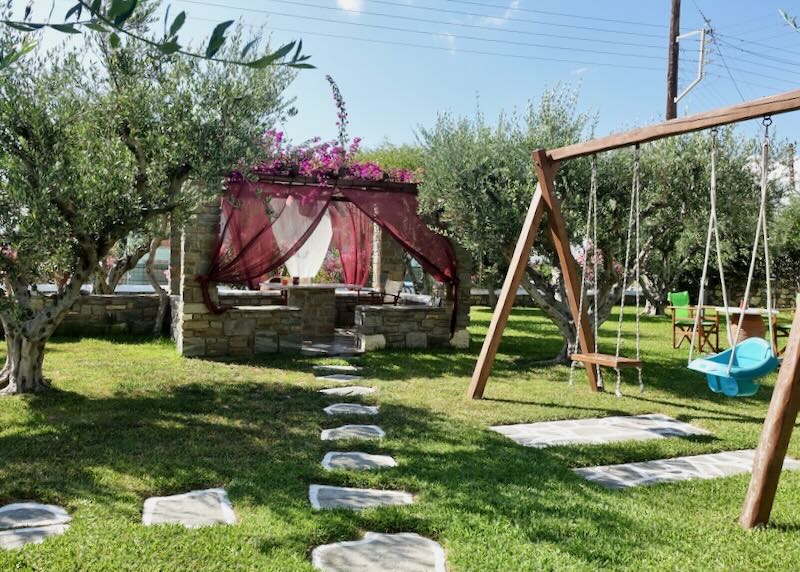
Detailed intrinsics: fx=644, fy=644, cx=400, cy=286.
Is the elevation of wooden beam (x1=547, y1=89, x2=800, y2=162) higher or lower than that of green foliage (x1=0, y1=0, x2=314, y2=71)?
higher

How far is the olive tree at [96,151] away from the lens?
5461mm

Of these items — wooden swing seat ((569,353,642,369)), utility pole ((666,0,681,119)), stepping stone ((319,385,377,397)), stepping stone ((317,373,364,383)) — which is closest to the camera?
wooden swing seat ((569,353,642,369))

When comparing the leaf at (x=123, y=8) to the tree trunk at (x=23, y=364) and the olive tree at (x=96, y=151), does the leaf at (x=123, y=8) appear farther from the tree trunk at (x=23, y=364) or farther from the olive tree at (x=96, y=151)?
the tree trunk at (x=23, y=364)

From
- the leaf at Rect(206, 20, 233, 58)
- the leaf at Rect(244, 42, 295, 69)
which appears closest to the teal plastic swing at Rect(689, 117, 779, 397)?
the leaf at Rect(244, 42, 295, 69)

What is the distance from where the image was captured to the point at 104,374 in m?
7.24

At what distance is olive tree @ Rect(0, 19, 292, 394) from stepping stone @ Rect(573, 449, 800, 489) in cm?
455

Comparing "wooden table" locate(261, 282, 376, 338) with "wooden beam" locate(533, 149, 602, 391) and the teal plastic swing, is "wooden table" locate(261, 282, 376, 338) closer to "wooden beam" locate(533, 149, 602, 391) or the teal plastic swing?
"wooden beam" locate(533, 149, 602, 391)

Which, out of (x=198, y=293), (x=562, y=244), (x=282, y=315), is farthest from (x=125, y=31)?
(x=282, y=315)

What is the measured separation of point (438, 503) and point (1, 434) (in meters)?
3.41

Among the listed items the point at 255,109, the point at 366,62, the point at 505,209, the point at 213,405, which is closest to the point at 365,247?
the point at 366,62

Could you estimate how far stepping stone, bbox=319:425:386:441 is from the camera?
16.6ft

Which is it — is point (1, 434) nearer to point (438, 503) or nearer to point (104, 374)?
point (104, 374)

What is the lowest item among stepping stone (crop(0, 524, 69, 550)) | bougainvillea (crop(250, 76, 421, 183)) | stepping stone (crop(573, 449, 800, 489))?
stepping stone (crop(573, 449, 800, 489))

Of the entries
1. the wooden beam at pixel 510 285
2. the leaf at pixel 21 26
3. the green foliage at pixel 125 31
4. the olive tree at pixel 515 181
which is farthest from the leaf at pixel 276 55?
the olive tree at pixel 515 181
